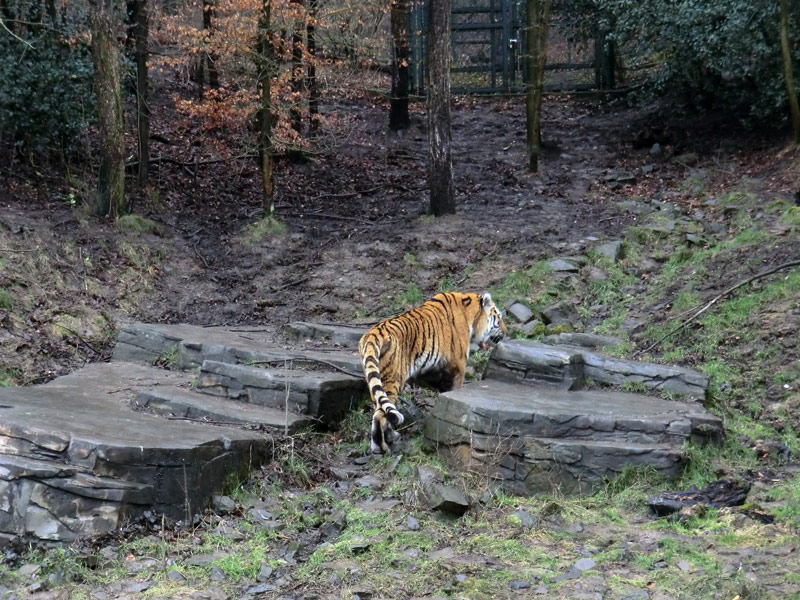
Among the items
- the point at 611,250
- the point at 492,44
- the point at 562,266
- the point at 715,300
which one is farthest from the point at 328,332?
the point at 492,44

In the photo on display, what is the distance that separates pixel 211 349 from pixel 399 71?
38.1 feet

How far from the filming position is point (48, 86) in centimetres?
1479

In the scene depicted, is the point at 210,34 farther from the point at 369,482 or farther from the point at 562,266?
the point at 369,482

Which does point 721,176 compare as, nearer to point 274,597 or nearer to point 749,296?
point 749,296

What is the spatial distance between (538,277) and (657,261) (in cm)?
188

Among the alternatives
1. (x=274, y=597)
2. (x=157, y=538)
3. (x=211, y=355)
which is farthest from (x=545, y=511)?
(x=211, y=355)

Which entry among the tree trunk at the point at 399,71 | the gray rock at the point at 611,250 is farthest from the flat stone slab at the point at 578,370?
the tree trunk at the point at 399,71

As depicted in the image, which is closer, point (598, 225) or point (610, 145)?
point (598, 225)

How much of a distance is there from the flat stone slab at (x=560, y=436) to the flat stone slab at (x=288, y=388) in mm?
1099

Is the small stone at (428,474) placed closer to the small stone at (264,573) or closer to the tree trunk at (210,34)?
the small stone at (264,573)

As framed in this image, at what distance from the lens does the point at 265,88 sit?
1409cm

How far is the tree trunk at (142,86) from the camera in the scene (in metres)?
15.0

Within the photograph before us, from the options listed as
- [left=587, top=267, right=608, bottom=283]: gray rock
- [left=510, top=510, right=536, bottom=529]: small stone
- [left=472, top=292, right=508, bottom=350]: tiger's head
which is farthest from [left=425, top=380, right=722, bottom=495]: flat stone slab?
[left=587, top=267, right=608, bottom=283]: gray rock

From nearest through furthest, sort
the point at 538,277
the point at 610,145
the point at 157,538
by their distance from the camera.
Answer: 1. the point at 157,538
2. the point at 538,277
3. the point at 610,145
